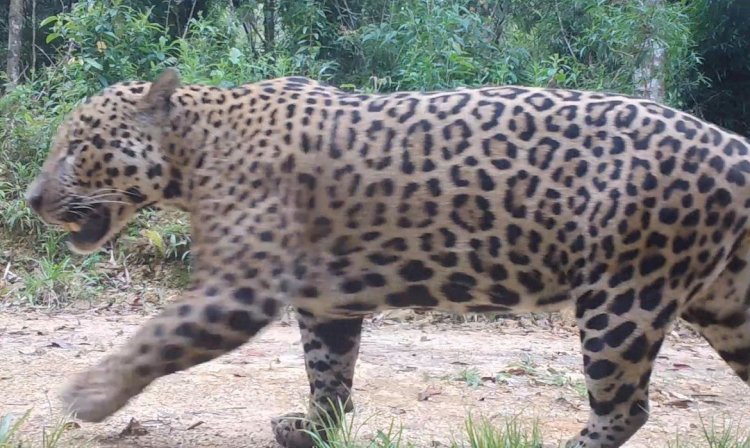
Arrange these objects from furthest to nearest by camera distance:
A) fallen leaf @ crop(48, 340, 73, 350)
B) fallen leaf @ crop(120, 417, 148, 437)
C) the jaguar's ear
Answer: fallen leaf @ crop(48, 340, 73, 350) < fallen leaf @ crop(120, 417, 148, 437) < the jaguar's ear

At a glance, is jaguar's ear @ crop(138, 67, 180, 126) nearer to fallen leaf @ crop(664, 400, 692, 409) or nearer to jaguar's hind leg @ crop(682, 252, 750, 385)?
jaguar's hind leg @ crop(682, 252, 750, 385)

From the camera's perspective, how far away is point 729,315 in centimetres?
425

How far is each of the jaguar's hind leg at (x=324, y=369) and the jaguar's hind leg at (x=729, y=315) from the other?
5.46 feet

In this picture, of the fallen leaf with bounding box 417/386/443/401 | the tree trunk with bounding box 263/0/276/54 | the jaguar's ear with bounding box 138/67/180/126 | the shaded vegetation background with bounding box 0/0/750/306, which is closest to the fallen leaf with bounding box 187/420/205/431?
the fallen leaf with bounding box 417/386/443/401

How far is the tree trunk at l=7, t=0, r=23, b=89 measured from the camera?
11.7 m

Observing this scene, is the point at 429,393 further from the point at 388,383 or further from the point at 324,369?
the point at 324,369

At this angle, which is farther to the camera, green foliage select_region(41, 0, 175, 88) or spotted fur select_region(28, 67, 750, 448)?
green foliage select_region(41, 0, 175, 88)

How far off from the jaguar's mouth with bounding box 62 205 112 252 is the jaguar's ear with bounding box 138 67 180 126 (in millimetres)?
505

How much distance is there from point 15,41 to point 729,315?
10314mm

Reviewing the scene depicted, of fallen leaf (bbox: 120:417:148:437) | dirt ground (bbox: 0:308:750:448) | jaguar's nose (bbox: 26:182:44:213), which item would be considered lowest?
dirt ground (bbox: 0:308:750:448)

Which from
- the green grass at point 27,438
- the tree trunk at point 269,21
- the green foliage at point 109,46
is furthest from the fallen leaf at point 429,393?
the tree trunk at point 269,21

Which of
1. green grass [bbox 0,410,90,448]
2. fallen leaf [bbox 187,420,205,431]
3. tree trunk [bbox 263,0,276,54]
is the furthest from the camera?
tree trunk [bbox 263,0,276,54]

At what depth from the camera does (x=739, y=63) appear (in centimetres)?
1036

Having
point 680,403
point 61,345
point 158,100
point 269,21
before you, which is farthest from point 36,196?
point 269,21
